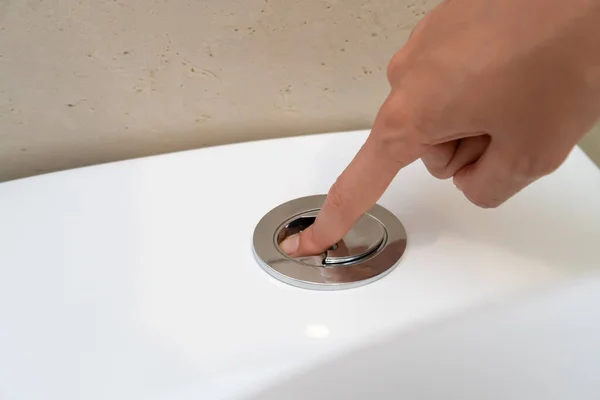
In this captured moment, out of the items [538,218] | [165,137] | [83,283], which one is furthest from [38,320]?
[538,218]

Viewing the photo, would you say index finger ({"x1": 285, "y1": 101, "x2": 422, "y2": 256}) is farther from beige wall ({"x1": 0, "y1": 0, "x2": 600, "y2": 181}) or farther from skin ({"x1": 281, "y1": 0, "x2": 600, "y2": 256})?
beige wall ({"x1": 0, "y1": 0, "x2": 600, "y2": 181})

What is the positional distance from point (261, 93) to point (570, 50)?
0.25 metres

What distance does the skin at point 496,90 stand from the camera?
8.0 inches

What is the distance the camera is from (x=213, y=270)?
31cm

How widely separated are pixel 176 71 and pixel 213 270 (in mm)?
155

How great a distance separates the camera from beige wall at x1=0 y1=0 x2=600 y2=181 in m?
0.35

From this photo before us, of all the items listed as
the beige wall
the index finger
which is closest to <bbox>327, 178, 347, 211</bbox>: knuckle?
the index finger

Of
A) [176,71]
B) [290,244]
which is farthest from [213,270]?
[176,71]

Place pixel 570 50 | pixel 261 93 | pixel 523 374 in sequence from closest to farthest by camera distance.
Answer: pixel 570 50 < pixel 523 374 < pixel 261 93

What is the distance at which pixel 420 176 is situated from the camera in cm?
38

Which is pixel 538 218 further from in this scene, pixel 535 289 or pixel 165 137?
pixel 165 137

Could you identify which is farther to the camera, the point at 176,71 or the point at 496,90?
the point at 176,71

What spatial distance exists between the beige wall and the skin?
16 centimetres

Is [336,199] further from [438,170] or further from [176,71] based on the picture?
[176,71]
